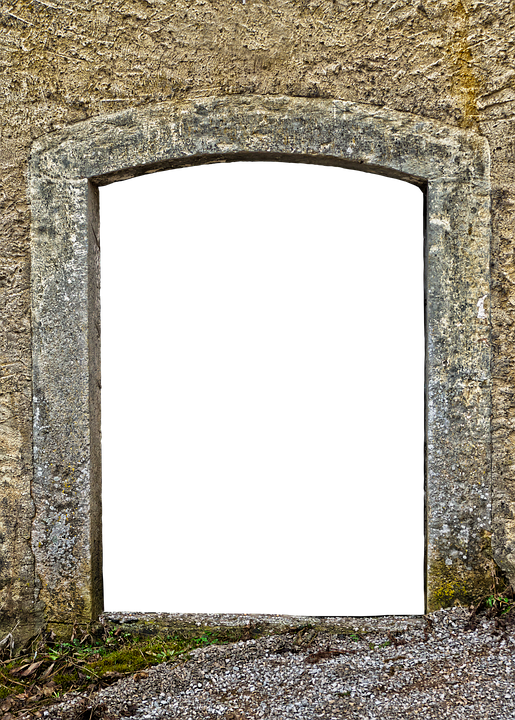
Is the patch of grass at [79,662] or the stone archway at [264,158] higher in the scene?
the stone archway at [264,158]

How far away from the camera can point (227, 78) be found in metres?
2.45

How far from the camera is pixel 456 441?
2.44m

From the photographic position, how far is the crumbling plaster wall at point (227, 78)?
94.7 inches

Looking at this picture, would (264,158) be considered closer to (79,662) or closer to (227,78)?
(227,78)

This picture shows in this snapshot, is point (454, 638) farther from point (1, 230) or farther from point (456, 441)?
point (1, 230)

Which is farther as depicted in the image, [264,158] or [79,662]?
[264,158]

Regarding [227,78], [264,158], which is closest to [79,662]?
[264,158]

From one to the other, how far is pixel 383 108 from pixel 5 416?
225cm

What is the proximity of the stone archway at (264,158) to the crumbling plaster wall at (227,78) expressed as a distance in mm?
66

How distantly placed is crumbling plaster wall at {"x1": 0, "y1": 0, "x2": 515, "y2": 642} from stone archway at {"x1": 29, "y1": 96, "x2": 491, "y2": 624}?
7 centimetres

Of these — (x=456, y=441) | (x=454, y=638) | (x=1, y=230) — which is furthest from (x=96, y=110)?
(x=454, y=638)

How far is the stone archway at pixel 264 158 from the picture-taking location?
7.95 ft

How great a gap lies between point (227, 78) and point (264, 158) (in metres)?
0.38

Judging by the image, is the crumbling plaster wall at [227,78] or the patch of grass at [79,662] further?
the crumbling plaster wall at [227,78]
